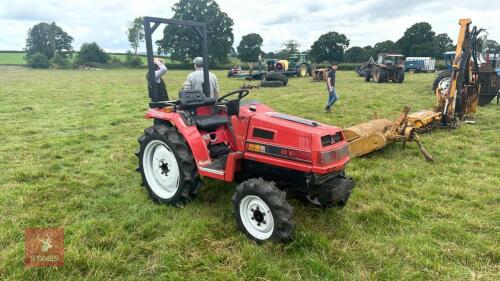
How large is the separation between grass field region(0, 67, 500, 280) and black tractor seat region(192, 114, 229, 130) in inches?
36.8

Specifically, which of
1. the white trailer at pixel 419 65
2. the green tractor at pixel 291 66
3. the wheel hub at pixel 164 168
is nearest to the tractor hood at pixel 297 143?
the wheel hub at pixel 164 168

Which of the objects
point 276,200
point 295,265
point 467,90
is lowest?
point 295,265

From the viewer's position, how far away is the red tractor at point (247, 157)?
11.5ft

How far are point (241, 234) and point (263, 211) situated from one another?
1.24 ft

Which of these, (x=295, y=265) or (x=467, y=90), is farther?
(x=467, y=90)

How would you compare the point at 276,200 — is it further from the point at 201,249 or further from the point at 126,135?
the point at 126,135

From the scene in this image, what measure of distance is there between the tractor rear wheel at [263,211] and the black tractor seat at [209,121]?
104 cm

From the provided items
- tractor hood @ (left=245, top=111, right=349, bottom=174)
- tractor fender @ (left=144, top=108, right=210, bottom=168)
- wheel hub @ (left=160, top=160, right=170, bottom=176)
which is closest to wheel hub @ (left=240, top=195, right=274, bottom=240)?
tractor hood @ (left=245, top=111, right=349, bottom=174)

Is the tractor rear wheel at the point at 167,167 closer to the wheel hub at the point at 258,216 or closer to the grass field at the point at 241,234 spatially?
the grass field at the point at 241,234

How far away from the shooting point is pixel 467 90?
9.24 metres

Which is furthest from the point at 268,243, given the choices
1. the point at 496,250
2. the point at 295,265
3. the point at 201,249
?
the point at 496,250

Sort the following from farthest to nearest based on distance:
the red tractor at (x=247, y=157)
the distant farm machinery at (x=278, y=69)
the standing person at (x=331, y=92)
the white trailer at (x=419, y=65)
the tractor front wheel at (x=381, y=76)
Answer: the white trailer at (x=419, y=65)
the distant farm machinery at (x=278, y=69)
the tractor front wheel at (x=381, y=76)
the standing person at (x=331, y=92)
the red tractor at (x=247, y=157)

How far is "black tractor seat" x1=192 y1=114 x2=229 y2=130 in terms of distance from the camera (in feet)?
14.3

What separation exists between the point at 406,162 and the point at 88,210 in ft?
16.1
